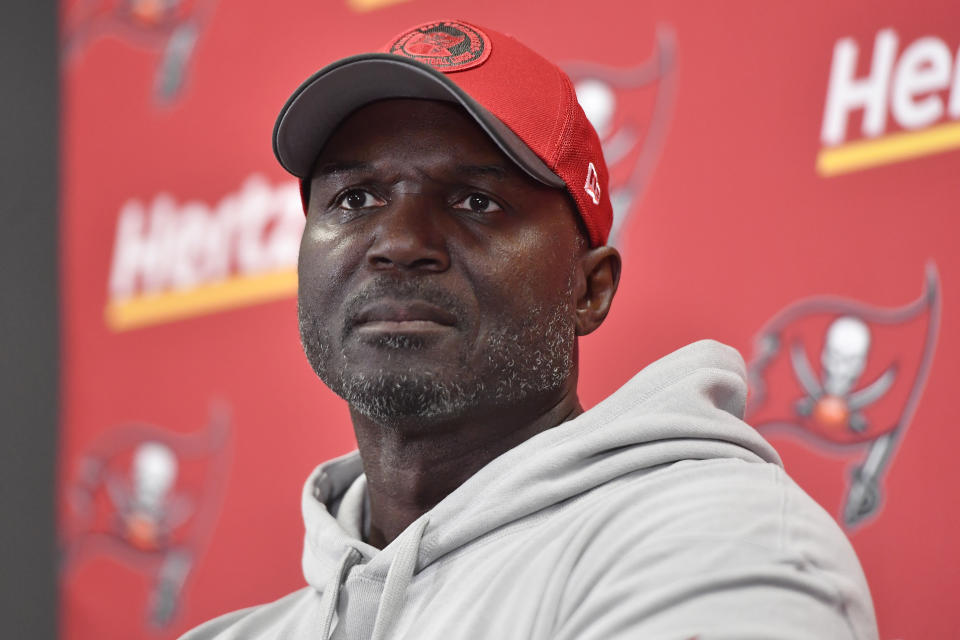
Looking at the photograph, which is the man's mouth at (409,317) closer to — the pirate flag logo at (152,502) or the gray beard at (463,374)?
the gray beard at (463,374)

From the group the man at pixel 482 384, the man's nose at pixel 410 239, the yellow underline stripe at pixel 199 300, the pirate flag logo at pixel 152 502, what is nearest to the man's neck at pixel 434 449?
the man at pixel 482 384

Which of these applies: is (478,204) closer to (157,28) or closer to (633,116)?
(633,116)

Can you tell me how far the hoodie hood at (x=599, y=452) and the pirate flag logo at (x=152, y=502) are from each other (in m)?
1.12

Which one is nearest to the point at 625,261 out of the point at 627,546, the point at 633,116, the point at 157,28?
the point at 633,116

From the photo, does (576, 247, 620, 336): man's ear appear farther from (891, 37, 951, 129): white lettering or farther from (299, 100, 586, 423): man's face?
(891, 37, 951, 129): white lettering

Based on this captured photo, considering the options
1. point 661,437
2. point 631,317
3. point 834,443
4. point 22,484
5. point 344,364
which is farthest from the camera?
point 22,484

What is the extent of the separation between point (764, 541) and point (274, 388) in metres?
1.39

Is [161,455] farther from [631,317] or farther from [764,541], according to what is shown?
[764,541]

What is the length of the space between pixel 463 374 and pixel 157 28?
61.3 inches

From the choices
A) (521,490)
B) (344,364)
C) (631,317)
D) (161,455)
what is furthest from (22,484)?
(521,490)

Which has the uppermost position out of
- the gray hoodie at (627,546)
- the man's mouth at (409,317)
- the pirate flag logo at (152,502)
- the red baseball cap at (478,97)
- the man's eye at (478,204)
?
the red baseball cap at (478,97)

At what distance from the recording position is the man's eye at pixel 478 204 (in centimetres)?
106

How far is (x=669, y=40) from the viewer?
1640mm

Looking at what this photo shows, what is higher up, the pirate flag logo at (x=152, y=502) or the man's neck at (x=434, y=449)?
the man's neck at (x=434, y=449)
